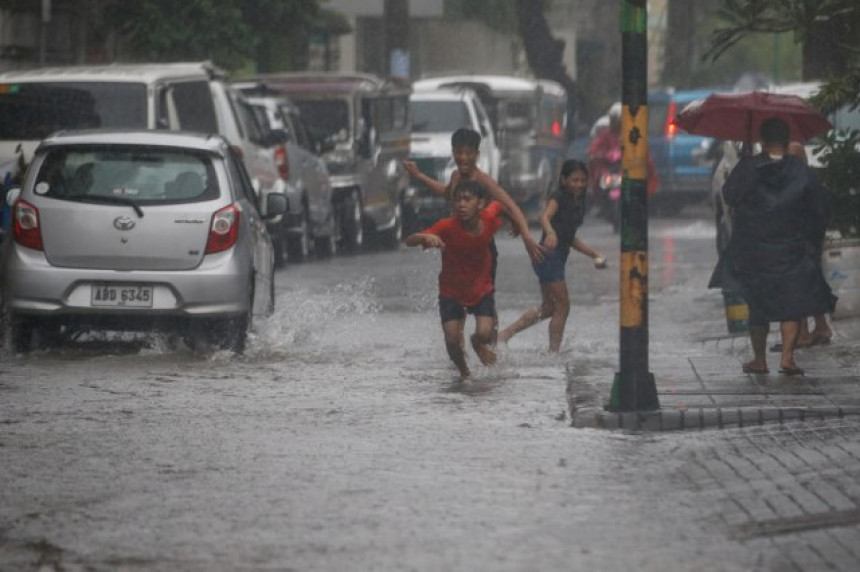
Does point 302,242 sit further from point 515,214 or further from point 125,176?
point 515,214

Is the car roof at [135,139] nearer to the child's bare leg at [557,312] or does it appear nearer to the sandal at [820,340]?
the child's bare leg at [557,312]

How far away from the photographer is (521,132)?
36219 mm

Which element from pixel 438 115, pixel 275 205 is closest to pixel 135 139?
pixel 275 205

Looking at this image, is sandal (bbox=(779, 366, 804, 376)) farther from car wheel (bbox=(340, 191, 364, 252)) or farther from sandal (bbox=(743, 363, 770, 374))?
car wheel (bbox=(340, 191, 364, 252))

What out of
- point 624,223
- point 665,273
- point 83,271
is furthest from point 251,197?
point 665,273

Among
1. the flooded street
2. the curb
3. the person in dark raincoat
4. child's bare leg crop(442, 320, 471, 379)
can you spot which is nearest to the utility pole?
the flooded street

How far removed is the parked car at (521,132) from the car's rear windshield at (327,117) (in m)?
5.87

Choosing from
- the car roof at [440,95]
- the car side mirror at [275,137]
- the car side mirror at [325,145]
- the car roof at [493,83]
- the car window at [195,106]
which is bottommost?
the car side mirror at [325,145]

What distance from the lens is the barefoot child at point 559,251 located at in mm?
14820

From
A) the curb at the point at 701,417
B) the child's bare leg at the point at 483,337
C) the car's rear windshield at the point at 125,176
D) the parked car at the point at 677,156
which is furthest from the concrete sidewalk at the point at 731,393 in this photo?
the parked car at the point at 677,156

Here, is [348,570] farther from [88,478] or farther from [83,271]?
[83,271]

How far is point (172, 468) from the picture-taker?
9.58 meters

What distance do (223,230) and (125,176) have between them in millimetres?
730

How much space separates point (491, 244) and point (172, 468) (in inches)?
182
